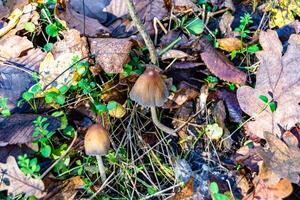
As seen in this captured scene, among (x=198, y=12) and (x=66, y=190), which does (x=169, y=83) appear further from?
(x=66, y=190)

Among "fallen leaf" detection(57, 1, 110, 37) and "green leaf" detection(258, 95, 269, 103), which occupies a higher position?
"fallen leaf" detection(57, 1, 110, 37)

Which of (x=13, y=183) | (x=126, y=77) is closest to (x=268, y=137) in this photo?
(x=126, y=77)

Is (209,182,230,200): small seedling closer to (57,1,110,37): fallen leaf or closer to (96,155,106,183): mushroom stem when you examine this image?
(96,155,106,183): mushroom stem

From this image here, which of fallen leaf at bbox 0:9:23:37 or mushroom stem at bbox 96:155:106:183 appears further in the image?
fallen leaf at bbox 0:9:23:37

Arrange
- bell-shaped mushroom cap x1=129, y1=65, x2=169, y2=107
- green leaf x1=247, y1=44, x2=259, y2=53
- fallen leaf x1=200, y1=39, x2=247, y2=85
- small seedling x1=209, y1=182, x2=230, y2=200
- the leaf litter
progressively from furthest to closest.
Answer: green leaf x1=247, y1=44, x2=259, y2=53
fallen leaf x1=200, y1=39, x2=247, y2=85
the leaf litter
bell-shaped mushroom cap x1=129, y1=65, x2=169, y2=107
small seedling x1=209, y1=182, x2=230, y2=200

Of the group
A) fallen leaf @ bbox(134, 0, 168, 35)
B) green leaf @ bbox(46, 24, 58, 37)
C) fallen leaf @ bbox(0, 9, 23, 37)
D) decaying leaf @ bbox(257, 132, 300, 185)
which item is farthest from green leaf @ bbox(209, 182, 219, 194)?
fallen leaf @ bbox(0, 9, 23, 37)

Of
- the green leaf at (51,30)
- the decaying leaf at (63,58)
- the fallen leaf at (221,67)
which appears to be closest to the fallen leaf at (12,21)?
the green leaf at (51,30)
